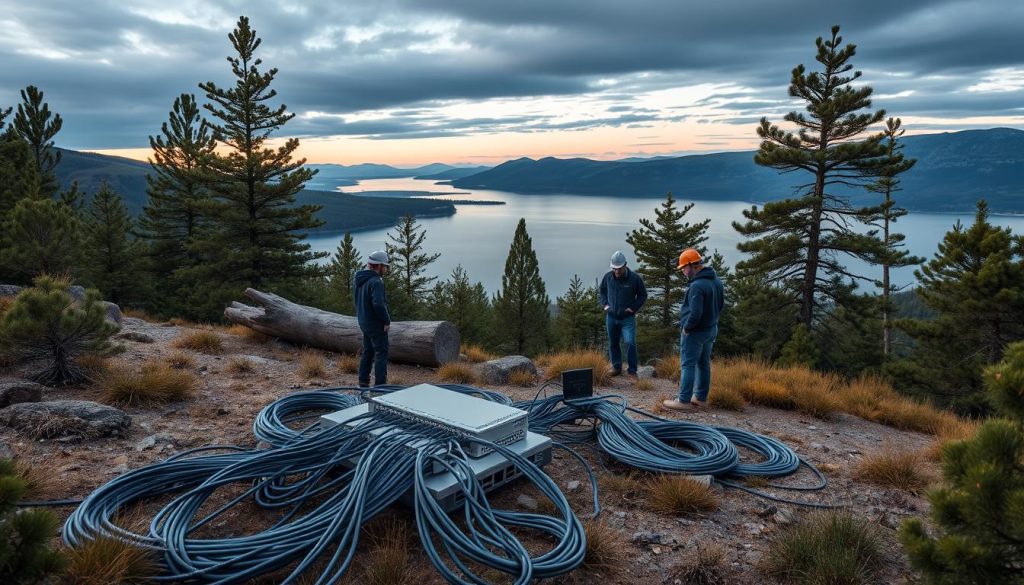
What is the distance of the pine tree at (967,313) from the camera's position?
15.8 meters

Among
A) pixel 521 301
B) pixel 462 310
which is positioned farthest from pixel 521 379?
pixel 521 301

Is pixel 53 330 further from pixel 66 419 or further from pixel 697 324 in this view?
pixel 697 324

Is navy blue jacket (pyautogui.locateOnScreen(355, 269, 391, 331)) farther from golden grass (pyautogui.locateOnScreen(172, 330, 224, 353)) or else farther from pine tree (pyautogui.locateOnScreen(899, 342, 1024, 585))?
pine tree (pyautogui.locateOnScreen(899, 342, 1024, 585))

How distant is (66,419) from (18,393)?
116 centimetres

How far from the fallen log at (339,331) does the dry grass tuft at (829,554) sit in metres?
5.90

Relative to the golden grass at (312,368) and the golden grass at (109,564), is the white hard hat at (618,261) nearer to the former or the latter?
the golden grass at (312,368)

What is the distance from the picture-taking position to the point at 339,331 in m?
9.20

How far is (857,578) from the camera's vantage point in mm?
2982

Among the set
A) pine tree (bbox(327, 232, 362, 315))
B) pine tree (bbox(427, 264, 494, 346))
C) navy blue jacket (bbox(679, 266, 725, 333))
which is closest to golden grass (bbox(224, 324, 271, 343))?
navy blue jacket (bbox(679, 266, 725, 333))

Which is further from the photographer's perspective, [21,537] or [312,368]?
[312,368]

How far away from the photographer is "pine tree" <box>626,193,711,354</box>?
29.3 meters

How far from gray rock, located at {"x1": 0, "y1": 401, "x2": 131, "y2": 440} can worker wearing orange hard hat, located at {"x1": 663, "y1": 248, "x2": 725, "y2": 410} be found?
17.5ft

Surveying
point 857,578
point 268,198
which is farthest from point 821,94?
point 857,578

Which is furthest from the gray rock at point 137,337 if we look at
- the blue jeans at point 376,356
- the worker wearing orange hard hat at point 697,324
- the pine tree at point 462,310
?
the pine tree at point 462,310
